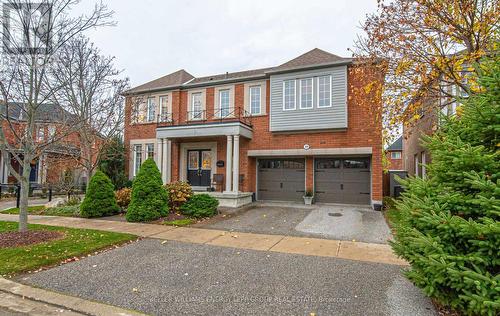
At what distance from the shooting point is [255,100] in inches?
572

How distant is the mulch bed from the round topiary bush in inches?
109

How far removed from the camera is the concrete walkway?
5766 millimetres

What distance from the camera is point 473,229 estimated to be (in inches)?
107

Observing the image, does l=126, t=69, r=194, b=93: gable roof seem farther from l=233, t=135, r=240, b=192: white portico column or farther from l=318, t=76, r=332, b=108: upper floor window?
l=318, t=76, r=332, b=108: upper floor window

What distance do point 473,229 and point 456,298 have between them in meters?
0.87

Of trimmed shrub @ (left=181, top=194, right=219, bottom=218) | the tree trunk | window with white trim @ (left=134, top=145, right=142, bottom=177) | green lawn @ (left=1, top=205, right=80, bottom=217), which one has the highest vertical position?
window with white trim @ (left=134, top=145, right=142, bottom=177)

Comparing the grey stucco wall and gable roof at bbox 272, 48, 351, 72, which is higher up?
gable roof at bbox 272, 48, 351, 72

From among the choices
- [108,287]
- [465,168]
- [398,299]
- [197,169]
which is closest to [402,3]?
[465,168]

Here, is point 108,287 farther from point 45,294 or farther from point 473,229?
point 473,229

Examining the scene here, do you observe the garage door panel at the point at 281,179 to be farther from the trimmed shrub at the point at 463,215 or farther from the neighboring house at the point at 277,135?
the trimmed shrub at the point at 463,215

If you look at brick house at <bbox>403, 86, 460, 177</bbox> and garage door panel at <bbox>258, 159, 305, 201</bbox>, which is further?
garage door panel at <bbox>258, 159, 305, 201</bbox>

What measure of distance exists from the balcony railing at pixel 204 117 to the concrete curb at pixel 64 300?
428 inches

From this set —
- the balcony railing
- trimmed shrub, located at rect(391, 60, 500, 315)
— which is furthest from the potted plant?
trimmed shrub, located at rect(391, 60, 500, 315)

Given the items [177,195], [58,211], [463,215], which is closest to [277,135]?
[177,195]
